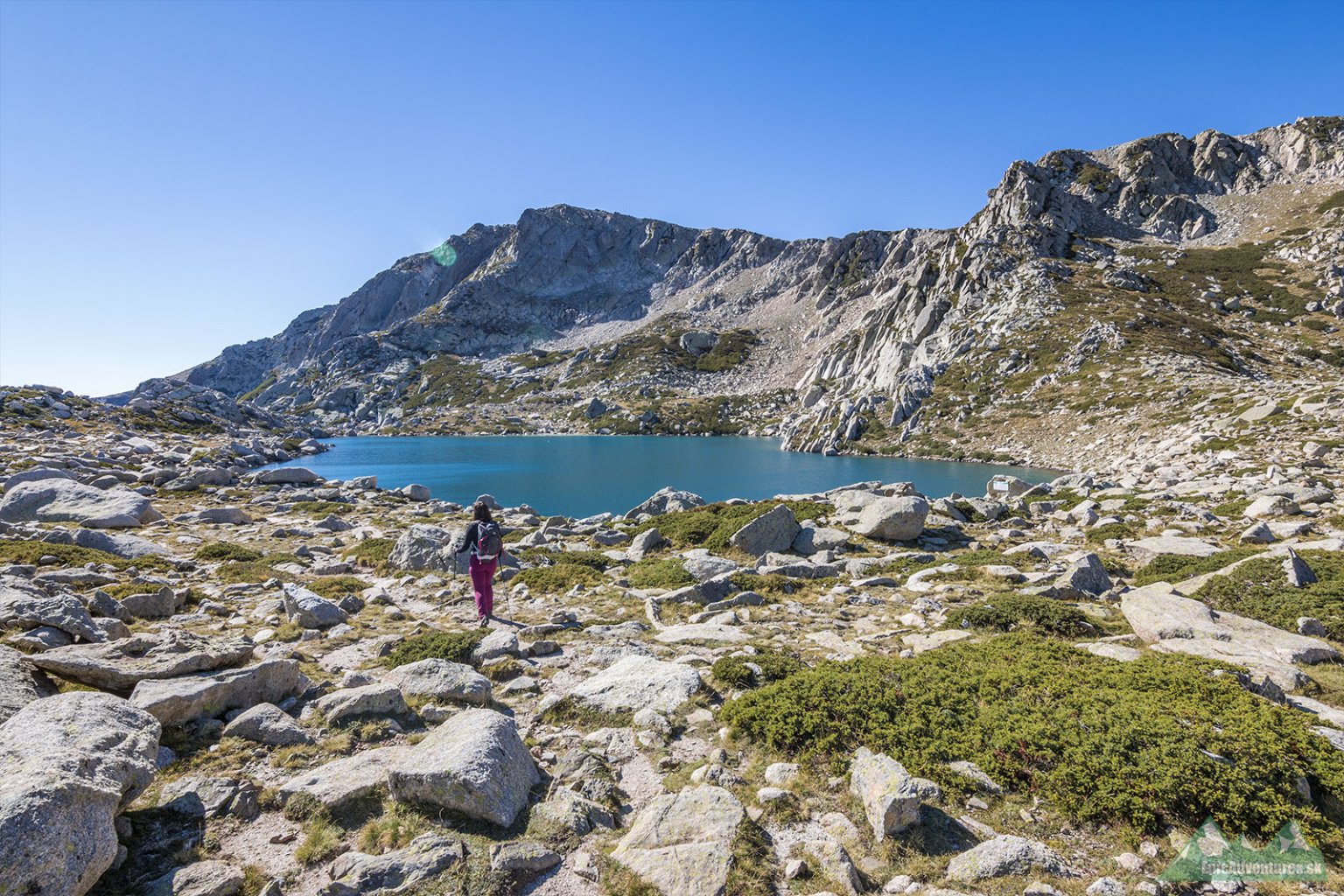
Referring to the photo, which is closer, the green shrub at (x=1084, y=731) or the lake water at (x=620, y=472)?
the green shrub at (x=1084, y=731)

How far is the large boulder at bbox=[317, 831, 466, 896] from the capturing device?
16.7 feet

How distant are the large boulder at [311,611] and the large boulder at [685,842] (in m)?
10.1

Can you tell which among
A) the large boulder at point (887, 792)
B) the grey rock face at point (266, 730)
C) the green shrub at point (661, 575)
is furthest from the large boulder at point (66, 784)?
the green shrub at point (661, 575)

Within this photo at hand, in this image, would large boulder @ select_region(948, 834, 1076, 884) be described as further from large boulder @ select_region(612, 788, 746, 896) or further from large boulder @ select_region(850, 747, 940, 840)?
large boulder @ select_region(612, 788, 746, 896)

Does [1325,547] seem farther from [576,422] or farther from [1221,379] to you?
[576,422]

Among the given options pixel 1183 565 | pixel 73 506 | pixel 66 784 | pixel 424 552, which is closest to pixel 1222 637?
pixel 1183 565

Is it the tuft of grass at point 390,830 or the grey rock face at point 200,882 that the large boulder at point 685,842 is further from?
the grey rock face at point 200,882

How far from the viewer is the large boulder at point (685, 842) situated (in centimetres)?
532

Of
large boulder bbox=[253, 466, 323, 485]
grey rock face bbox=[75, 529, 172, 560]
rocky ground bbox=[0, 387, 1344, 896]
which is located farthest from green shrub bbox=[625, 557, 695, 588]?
large boulder bbox=[253, 466, 323, 485]

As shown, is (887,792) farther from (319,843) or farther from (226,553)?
(226,553)

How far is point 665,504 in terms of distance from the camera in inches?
1240

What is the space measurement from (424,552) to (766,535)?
12.6 meters

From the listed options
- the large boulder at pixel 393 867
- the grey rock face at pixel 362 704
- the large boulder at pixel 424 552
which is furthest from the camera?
the large boulder at pixel 424 552

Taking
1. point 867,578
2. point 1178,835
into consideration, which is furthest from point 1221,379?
point 1178,835
